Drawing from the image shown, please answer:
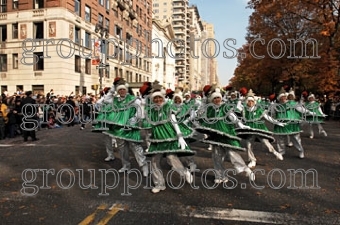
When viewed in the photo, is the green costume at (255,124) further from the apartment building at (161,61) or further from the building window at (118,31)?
the apartment building at (161,61)

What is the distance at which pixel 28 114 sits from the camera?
549 inches

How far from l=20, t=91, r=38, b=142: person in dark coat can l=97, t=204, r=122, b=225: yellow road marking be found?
8.89 m

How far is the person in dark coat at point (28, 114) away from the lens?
44.0 feet

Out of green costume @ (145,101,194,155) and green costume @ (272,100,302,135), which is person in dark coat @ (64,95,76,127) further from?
green costume @ (145,101,194,155)

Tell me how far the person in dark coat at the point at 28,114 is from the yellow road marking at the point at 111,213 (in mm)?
8891

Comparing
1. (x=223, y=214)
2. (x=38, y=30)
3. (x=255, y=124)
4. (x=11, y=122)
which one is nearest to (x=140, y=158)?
(x=223, y=214)

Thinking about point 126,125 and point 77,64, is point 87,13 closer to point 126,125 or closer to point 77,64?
point 77,64

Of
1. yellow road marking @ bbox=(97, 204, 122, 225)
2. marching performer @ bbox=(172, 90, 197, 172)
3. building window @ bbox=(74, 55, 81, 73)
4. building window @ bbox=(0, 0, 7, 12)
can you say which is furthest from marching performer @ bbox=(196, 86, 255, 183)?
building window @ bbox=(0, 0, 7, 12)

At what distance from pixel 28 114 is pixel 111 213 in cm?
1005

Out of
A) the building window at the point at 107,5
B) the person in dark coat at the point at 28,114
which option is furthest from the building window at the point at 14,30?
the person in dark coat at the point at 28,114

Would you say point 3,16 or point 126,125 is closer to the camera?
point 126,125

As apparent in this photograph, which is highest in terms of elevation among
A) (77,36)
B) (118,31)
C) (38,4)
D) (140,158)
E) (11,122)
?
(118,31)

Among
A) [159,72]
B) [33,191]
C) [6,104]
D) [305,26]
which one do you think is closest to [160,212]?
[33,191]

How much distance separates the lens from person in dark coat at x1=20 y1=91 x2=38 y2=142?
1342 cm
